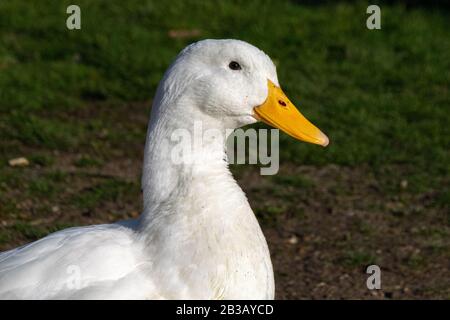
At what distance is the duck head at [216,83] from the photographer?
4277 mm

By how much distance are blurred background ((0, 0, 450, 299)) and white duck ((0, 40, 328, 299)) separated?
1743mm

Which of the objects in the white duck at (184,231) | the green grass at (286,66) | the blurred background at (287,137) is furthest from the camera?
the green grass at (286,66)

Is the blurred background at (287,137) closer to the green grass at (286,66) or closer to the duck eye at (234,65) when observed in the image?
the green grass at (286,66)

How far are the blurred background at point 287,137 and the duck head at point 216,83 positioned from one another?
1.81 meters

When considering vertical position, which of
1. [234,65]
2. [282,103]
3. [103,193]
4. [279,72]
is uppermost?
[279,72]

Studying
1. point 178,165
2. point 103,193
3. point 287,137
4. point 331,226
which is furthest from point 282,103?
point 287,137

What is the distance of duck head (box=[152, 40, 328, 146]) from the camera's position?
4.28 meters

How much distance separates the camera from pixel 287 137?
8.05 m

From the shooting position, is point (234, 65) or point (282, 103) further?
→ point (282, 103)

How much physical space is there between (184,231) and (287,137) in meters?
3.95

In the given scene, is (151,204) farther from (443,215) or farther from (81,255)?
(443,215)

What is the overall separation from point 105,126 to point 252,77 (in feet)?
12.7

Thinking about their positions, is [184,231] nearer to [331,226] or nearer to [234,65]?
[234,65]

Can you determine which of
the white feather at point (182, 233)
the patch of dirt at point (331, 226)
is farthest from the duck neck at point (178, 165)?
the patch of dirt at point (331, 226)
